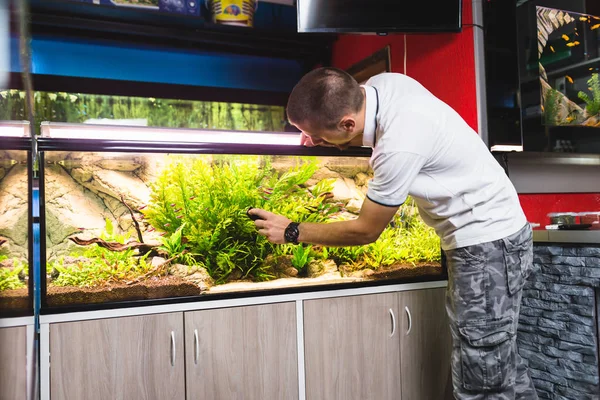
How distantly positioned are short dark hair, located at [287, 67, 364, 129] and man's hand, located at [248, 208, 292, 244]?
398 millimetres

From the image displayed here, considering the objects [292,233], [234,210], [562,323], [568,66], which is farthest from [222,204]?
[568,66]

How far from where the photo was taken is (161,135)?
187cm

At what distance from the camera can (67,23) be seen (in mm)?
3232

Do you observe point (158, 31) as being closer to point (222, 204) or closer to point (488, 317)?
point (222, 204)

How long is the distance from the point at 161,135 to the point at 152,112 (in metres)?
1.94

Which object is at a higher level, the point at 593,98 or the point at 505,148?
the point at 593,98

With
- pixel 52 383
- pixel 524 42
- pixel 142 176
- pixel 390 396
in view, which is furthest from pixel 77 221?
pixel 524 42

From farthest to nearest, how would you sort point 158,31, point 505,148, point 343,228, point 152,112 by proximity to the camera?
point 152,112 → point 158,31 → point 505,148 → point 343,228

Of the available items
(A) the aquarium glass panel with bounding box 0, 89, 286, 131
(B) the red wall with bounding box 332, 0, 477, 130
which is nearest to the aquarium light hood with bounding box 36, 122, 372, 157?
(B) the red wall with bounding box 332, 0, 477, 130

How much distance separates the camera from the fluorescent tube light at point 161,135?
1.74 metres

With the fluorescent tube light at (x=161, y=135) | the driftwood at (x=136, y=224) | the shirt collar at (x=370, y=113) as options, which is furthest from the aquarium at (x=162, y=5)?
the shirt collar at (x=370, y=113)

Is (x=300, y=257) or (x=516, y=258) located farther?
(x=300, y=257)

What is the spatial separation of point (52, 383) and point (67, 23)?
2526 mm

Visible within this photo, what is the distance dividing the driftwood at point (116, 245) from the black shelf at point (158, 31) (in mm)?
1953
